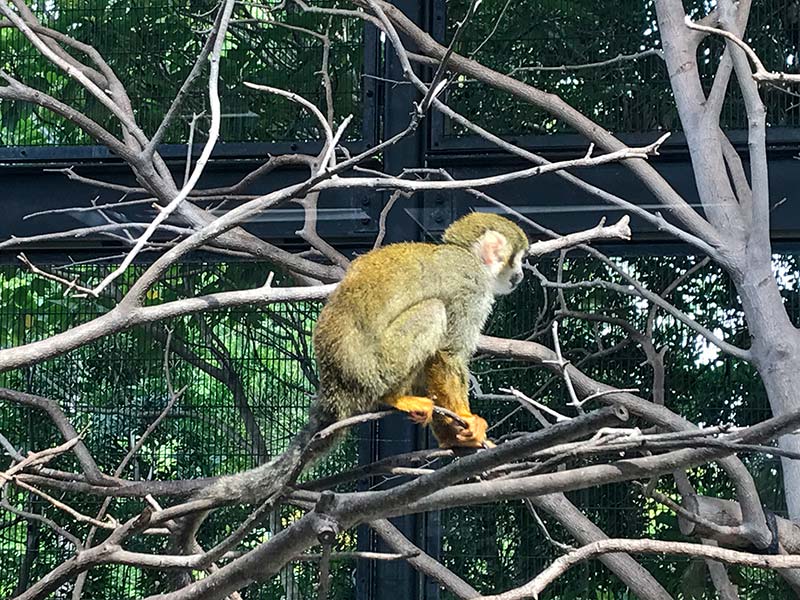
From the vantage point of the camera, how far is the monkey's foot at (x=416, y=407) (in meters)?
2.47

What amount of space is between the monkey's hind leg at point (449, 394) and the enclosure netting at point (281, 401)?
86 cm

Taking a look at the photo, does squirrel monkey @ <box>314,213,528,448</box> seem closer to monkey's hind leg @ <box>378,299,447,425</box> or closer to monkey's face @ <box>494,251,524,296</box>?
monkey's hind leg @ <box>378,299,447,425</box>

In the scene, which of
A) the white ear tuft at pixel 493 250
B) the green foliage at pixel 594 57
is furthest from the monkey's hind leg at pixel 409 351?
the green foliage at pixel 594 57

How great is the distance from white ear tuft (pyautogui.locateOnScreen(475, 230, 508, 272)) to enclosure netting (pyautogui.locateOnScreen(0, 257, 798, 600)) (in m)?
0.77

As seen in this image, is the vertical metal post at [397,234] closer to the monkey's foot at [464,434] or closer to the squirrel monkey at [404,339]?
the squirrel monkey at [404,339]

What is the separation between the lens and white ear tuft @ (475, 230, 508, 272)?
111 inches

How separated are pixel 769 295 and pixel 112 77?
2.01 m

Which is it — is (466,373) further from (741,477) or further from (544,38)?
(544,38)

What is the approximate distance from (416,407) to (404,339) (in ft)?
0.53

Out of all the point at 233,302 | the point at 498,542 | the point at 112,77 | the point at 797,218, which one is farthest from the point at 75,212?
the point at 797,218

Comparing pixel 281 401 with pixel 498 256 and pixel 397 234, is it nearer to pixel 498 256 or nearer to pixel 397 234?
pixel 397 234

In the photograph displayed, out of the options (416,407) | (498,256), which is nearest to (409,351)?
(416,407)

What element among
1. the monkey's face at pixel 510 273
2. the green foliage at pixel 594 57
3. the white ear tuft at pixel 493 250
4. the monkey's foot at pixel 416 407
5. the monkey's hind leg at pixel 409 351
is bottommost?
the monkey's foot at pixel 416 407

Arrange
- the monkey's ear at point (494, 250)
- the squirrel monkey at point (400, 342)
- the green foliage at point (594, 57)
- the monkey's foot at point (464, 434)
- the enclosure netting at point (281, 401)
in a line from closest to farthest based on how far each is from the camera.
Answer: the monkey's foot at point (464, 434) → the squirrel monkey at point (400, 342) → the monkey's ear at point (494, 250) → the enclosure netting at point (281, 401) → the green foliage at point (594, 57)
